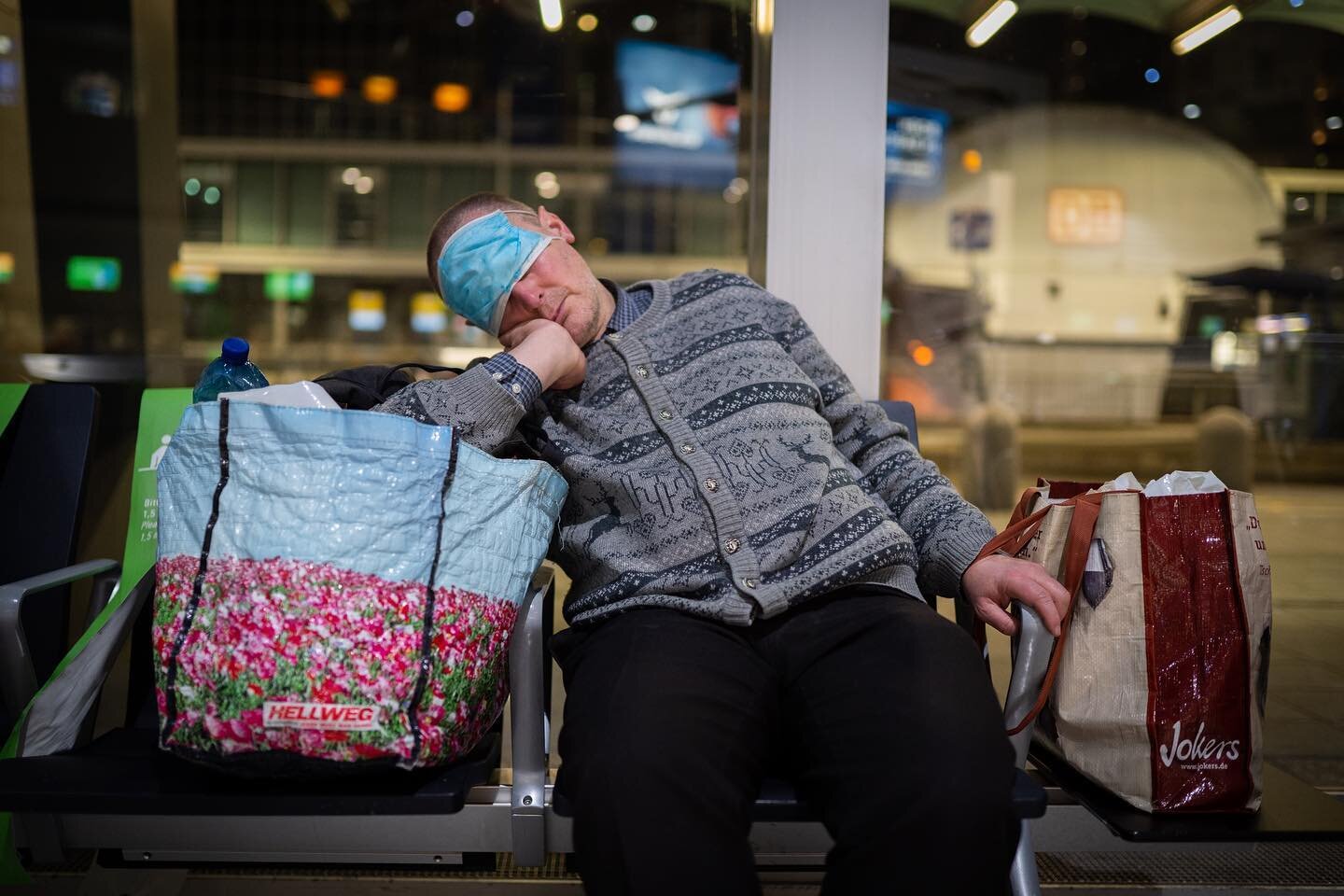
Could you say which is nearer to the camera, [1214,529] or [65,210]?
[1214,529]

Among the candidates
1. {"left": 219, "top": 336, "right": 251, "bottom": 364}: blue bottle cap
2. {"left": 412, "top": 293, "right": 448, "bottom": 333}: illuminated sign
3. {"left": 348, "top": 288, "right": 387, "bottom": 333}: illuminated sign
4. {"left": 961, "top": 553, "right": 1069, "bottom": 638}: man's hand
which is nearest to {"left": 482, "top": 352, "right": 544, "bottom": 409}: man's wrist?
{"left": 219, "top": 336, "right": 251, "bottom": 364}: blue bottle cap

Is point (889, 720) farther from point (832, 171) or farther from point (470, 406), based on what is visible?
point (832, 171)

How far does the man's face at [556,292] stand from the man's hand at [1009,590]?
29.4 inches

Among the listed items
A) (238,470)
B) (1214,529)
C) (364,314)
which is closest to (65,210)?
(238,470)

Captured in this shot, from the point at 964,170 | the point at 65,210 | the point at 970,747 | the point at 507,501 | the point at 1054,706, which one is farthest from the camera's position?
the point at 964,170

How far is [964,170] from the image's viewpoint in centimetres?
974

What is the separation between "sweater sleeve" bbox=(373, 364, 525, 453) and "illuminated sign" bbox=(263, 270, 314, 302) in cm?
2658

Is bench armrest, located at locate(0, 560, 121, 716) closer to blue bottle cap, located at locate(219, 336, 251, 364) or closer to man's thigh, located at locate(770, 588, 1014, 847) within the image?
blue bottle cap, located at locate(219, 336, 251, 364)

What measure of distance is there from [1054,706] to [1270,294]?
419cm

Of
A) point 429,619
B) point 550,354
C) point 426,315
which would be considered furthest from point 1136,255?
point 426,315

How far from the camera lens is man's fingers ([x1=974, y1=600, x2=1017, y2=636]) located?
1349mm

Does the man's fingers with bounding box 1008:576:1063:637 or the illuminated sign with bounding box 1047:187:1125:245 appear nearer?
the man's fingers with bounding box 1008:576:1063:637

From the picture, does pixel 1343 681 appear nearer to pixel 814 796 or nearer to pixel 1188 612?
pixel 1188 612

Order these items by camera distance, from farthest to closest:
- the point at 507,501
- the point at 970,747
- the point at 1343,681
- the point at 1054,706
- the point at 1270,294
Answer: the point at 1270,294, the point at 1343,681, the point at 1054,706, the point at 507,501, the point at 970,747
